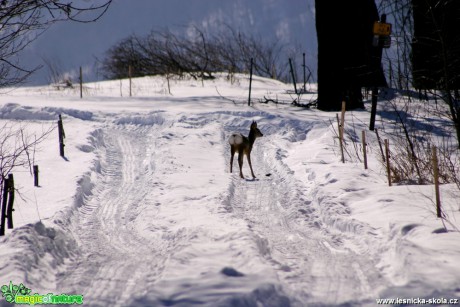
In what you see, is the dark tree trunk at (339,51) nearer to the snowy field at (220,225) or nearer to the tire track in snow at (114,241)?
the snowy field at (220,225)

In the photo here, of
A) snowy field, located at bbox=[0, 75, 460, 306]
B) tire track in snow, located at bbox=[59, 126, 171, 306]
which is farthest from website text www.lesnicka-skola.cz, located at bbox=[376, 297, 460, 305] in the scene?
tire track in snow, located at bbox=[59, 126, 171, 306]

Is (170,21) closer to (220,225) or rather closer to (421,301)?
(220,225)

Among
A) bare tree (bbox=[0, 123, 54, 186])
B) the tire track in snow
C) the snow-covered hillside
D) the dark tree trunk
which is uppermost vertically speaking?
the snow-covered hillside

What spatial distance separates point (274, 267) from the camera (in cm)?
699

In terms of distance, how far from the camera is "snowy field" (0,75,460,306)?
628cm

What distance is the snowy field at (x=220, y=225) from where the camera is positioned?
628cm

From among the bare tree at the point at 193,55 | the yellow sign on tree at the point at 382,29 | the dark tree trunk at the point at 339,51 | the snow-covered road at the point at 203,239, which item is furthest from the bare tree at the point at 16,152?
the bare tree at the point at 193,55

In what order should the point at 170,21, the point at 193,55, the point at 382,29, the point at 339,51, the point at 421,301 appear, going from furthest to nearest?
1. the point at 170,21
2. the point at 193,55
3. the point at 339,51
4. the point at 382,29
5. the point at 421,301

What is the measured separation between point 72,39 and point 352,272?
195 feet

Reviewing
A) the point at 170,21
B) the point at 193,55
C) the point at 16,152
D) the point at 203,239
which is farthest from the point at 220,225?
the point at 170,21

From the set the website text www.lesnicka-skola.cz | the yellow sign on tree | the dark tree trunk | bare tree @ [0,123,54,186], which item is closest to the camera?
the website text www.lesnicka-skola.cz

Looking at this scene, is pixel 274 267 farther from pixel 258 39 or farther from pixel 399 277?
pixel 258 39

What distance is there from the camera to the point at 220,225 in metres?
8.66

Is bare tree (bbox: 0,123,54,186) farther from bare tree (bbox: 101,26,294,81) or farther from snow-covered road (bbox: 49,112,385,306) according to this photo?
bare tree (bbox: 101,26,294,81)
